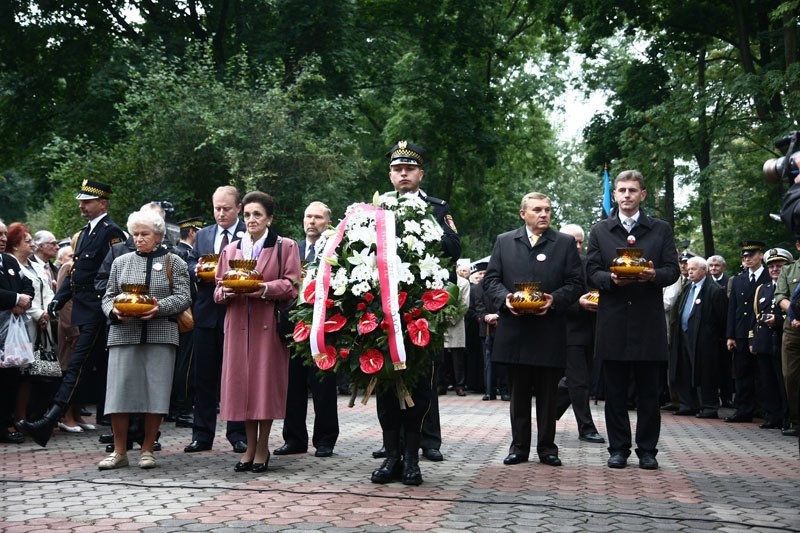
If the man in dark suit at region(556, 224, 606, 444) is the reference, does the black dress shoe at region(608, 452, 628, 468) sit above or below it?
below

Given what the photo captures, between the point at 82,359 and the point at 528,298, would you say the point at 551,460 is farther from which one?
the point at 82,359

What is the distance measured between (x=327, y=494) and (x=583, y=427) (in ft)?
15.8

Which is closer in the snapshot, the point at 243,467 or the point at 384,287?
the point at 384,287

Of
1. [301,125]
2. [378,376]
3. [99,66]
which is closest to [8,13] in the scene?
[99,66]

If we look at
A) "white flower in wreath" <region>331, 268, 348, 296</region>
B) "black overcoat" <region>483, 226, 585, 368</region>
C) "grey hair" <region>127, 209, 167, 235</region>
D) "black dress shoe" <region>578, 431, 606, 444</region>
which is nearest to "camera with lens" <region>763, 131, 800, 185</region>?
"white flower in wreath" <region>331, 268, 348, 296</region>

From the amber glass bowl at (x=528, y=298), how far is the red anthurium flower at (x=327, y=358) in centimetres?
193

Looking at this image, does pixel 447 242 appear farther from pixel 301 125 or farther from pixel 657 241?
pixel 301 125

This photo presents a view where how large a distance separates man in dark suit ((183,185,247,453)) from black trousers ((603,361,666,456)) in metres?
3.43

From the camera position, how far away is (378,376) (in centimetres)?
718

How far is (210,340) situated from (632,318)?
155 inches

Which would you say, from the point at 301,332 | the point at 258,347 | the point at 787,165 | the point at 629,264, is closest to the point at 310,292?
the point at 301,332

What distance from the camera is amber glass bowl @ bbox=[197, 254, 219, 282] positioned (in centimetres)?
928

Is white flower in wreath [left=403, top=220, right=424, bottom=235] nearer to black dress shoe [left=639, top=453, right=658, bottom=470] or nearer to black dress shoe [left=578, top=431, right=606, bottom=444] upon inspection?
black dress shoe [left=639, top=453, right=658, bottom=470]

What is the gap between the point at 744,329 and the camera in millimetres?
14312
